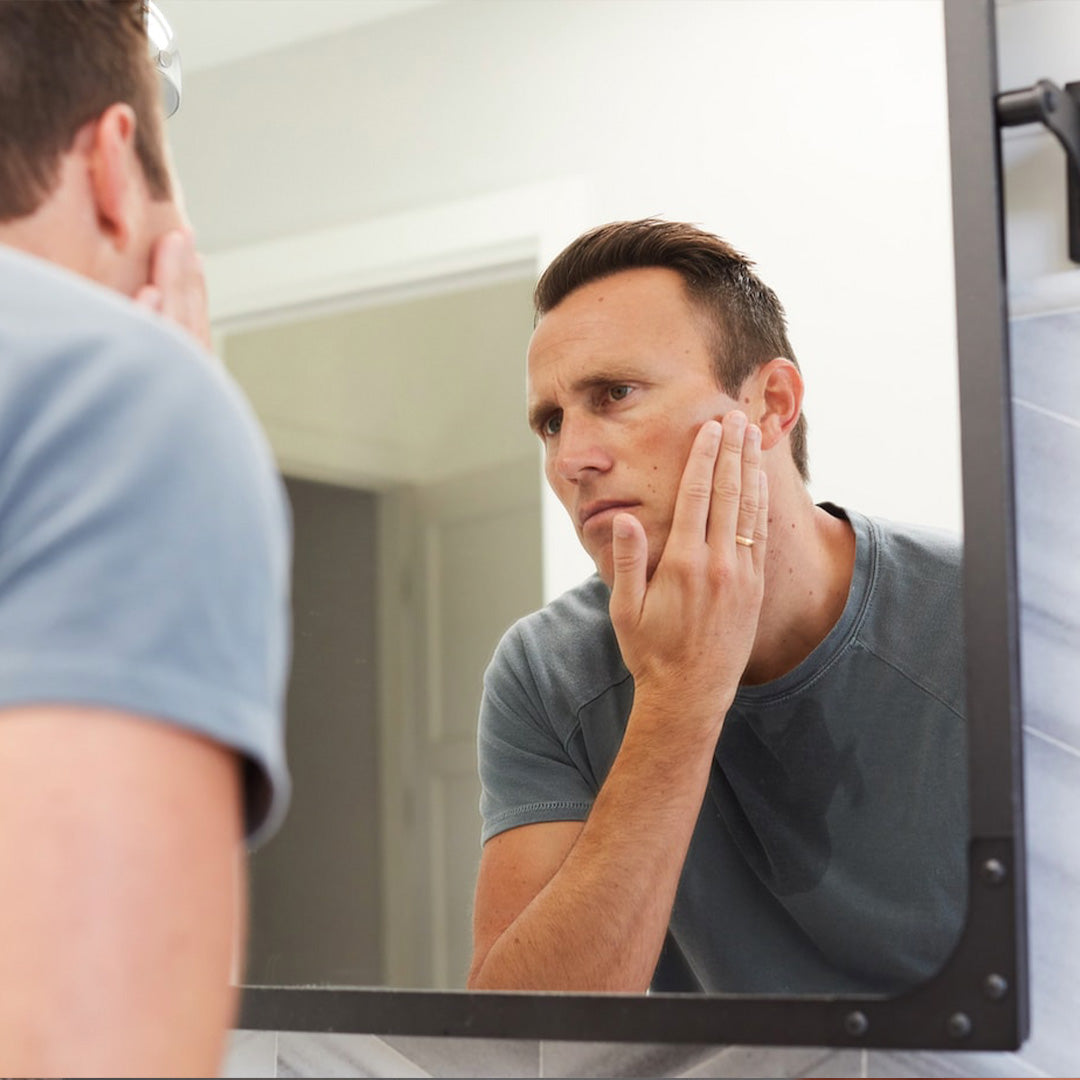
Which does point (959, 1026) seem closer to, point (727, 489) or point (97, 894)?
point (727, 489)

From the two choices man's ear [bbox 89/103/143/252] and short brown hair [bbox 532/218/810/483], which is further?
short brown hair [bbox 532/218/810/483]

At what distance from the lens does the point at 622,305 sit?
3.03 feet

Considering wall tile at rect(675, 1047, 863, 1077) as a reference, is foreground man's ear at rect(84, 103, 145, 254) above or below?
above

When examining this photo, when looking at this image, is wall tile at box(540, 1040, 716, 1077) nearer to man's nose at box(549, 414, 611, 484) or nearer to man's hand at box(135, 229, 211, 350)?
man's nose at box(549, 414, 611, 484)

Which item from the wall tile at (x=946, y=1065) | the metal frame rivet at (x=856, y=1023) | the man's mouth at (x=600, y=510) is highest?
the man's mouth at (x=600, y=510)

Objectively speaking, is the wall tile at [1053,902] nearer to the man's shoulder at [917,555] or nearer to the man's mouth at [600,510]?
the man's shoulder at [917,555]

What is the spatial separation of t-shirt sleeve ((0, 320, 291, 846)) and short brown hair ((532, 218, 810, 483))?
518 mm

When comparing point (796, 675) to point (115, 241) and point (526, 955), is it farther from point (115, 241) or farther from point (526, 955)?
point (115, 241)

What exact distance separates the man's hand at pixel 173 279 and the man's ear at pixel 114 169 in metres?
0.04

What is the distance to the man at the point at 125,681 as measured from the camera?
1.26ft

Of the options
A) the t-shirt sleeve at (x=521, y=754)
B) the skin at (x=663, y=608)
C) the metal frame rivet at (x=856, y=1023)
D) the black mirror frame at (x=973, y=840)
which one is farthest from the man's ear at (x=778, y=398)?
the metal frame rivet at (x=856, y=1023)

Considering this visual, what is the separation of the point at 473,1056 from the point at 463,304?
1.71 feet

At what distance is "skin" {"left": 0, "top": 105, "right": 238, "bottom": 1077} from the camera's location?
15.0 inches

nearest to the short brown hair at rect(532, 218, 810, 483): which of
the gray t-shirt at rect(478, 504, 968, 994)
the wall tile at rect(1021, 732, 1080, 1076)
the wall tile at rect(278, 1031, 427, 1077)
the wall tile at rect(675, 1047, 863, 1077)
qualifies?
the gray t-shirt at rect(478, 504, 968, 994)
